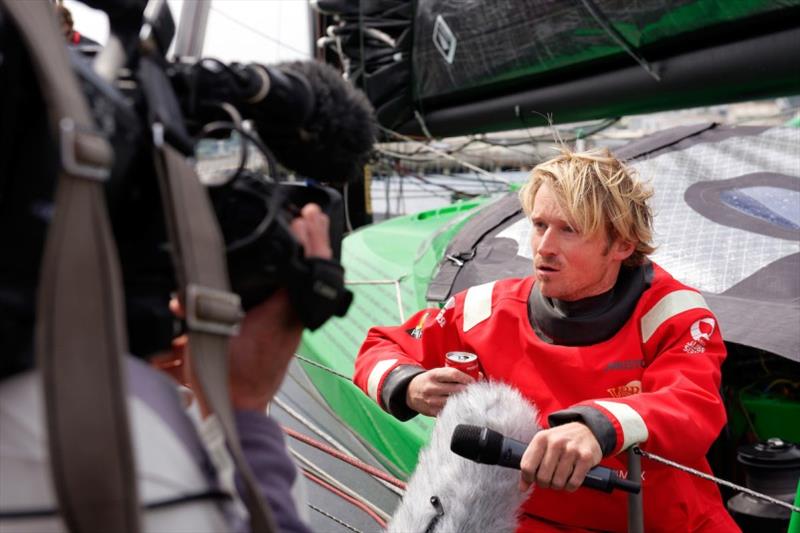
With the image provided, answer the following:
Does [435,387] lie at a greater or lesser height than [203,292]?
lesser

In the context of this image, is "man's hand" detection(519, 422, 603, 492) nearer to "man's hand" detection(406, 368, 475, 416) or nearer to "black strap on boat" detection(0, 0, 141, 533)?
"man's hand" detection(406, 368, 475, 416)

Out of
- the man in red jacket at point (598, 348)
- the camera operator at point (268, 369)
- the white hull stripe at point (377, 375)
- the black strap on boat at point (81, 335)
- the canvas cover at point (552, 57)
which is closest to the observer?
the black strap on boat at point (81, 335)

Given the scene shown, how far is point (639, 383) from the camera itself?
1.31 meters

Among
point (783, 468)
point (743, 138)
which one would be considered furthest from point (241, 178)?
point (743, 138)

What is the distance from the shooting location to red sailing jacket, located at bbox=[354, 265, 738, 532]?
3.89 feet

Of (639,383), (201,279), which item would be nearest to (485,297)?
(639,383)

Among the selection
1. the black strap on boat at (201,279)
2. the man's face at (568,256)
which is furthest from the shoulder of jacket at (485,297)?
the black strap on boat at (201,279)

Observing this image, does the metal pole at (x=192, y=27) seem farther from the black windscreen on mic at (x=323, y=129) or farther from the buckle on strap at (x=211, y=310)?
the buckle on strap at (x=211, y=310)

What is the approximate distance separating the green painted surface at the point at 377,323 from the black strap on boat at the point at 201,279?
134 cm

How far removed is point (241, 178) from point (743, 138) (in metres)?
2.17

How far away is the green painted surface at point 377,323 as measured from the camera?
2023 mm

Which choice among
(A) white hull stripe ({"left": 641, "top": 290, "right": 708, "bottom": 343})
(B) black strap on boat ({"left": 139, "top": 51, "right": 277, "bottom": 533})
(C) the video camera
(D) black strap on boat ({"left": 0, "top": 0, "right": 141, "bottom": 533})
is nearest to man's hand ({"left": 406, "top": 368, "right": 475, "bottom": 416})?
(A) white hull stripe ({"left": 641, "top": 290, "right": 708, "bottom": 343})

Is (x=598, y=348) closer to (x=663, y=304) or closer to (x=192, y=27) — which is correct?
(x=663, y=304)

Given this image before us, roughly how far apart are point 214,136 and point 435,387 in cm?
67
